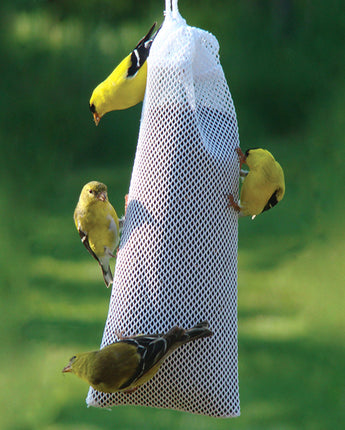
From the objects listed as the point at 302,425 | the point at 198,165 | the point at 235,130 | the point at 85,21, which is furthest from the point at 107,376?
the point at 85,21

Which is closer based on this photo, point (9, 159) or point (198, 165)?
point (198, 165)

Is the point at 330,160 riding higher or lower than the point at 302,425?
higher

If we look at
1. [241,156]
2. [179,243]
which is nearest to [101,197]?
[179,243]

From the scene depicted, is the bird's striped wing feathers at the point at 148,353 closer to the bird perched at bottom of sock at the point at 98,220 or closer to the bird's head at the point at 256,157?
the bird perched at bottom of sock at the point at 98,220

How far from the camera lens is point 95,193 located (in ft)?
10.3

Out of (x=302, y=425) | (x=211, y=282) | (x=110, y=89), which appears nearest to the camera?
(x=211, y=282)

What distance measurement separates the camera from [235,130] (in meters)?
3.07

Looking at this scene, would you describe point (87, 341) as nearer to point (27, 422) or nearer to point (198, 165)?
point (27, 422)

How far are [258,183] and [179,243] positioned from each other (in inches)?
18.4

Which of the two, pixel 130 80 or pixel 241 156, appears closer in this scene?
pixel 241 156

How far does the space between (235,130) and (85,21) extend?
7.39 meters

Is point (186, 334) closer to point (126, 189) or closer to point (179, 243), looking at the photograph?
point (179, 243)

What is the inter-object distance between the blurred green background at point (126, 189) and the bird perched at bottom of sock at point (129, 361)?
11.8 ft

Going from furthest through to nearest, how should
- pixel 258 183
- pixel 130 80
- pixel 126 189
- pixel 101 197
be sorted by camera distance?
pixel 126 189, pixel 130 80, pixel 101 197, pixel 258 183
